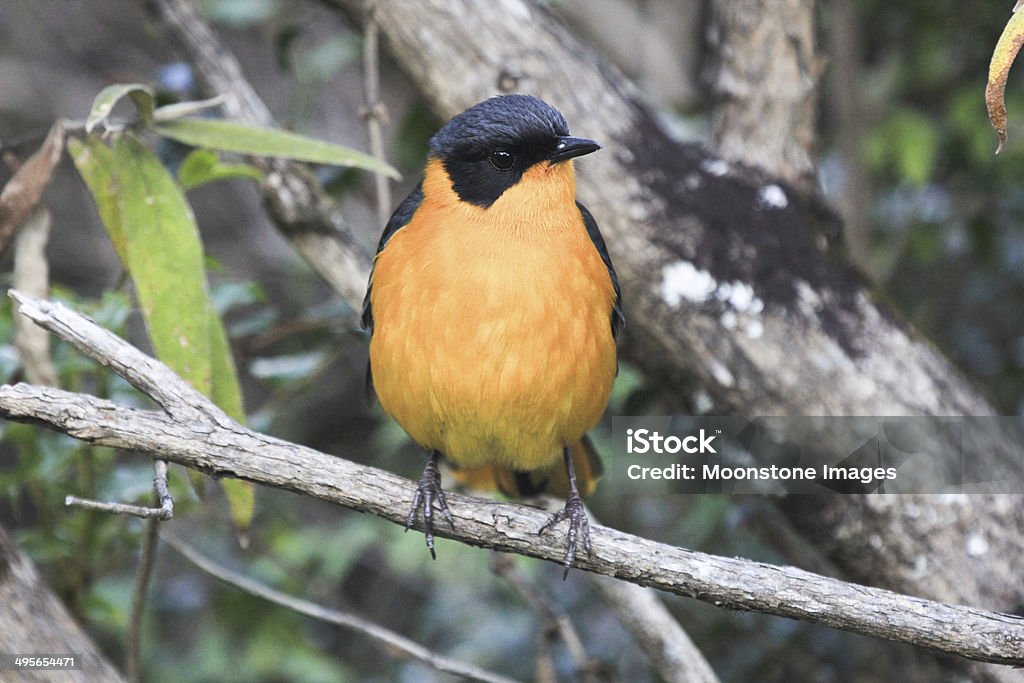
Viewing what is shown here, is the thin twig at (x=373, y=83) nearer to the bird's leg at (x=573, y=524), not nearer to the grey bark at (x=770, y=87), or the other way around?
the grey bark at (x=770, y=87)

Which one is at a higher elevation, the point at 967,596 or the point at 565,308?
the point at 565,308

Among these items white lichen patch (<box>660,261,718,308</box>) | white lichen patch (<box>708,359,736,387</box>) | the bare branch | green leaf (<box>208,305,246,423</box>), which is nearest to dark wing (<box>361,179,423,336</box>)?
green leaf (<box>208,305,246,423</box>)

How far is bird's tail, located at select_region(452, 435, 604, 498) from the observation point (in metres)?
3.36

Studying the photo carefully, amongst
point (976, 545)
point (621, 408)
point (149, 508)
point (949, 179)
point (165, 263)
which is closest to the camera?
point (149, 508)

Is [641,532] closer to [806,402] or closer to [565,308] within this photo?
[806,402]

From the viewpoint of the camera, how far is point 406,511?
8.33 ft

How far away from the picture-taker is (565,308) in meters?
2.77

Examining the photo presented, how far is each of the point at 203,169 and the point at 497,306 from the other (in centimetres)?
123

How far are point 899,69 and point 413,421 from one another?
3211mm

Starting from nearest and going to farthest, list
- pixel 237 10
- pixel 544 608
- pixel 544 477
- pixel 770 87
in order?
pixel 544 477 < pixel 544 608 < pixel 770 87 < pixel 237 10

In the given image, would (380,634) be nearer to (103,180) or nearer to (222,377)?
(222,377)

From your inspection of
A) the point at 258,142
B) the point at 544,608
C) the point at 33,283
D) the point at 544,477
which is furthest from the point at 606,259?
the point at 33,283

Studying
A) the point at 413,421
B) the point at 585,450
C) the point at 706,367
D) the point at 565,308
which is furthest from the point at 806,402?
the point at 413,421

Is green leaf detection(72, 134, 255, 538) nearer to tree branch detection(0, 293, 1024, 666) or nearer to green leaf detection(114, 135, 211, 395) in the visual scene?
green leaf detection(114, 135, 211, 395)
